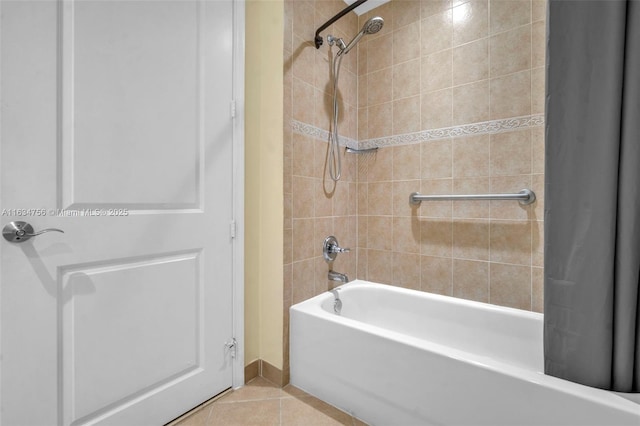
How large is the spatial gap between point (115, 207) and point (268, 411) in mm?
1135

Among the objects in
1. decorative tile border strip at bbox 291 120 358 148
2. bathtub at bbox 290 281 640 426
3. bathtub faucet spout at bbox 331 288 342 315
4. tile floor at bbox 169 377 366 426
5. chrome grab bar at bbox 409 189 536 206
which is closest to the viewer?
bathtub at bbox 290 281 640 426

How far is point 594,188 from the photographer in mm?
770

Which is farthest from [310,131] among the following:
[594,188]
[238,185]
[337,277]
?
[594,188]

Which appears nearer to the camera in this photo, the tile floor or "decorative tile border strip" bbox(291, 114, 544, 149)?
the tile floor

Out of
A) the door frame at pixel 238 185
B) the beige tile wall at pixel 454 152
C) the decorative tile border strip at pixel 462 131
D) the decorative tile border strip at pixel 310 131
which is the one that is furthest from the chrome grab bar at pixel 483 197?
the door frame at pixel 238 185

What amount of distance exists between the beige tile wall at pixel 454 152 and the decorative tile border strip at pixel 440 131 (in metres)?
0.03

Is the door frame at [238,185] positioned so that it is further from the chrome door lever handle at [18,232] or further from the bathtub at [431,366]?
the chrome door lever handle at [18,232]

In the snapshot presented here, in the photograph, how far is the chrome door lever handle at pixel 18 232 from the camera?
2.91 ft

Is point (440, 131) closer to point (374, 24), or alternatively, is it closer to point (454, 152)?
point (454, 152)

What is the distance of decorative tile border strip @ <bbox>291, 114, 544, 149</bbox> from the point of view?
153 cm

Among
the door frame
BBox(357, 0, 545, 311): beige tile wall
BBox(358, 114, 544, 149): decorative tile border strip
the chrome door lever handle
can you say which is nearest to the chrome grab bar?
BBox(357, 0, 545, 311): beige tile wall

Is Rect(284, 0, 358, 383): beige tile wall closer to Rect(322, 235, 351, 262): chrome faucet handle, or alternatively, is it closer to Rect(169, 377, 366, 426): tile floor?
Rect(322, 235, 351, 262): chrome faucet handle

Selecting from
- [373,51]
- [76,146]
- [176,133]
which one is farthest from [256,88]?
[373,51]

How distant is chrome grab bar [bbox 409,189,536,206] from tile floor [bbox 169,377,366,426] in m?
1.26
